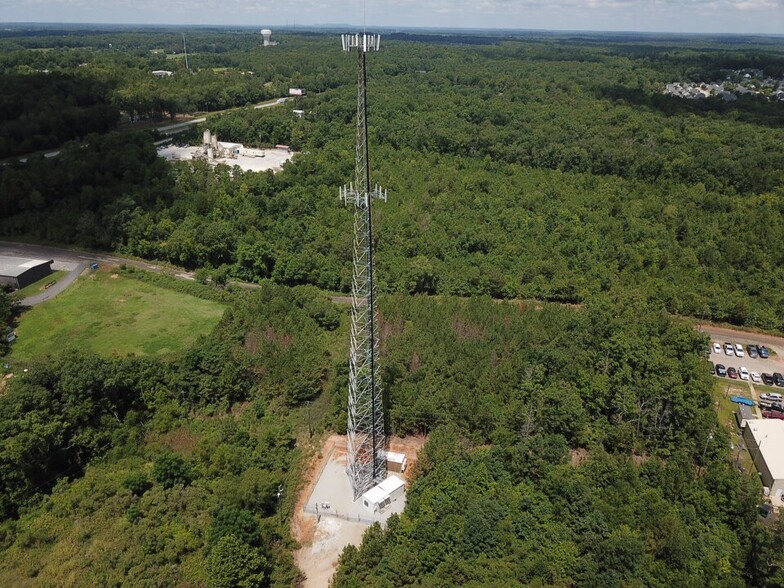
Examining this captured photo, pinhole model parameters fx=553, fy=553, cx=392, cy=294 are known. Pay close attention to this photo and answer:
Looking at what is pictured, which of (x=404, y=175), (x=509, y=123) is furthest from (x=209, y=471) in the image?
(x=509, y=123)

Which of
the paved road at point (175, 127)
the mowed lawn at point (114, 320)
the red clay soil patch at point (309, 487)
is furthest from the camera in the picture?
the paved road at point (175, 127)

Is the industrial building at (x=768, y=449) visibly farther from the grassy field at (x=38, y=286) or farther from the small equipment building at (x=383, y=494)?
the grassy field at (x=38, y=286)

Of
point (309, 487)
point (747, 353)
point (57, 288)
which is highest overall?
point (57, 288)

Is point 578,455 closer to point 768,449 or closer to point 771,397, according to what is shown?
point 768,449

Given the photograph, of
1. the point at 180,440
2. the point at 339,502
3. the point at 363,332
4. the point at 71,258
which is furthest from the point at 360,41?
the point at 71,258

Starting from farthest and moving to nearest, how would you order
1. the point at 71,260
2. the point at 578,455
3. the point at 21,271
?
the point at 71,260
the point at 21,271
the point at 578,455

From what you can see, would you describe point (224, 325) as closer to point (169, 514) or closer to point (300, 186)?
point (169, 514)

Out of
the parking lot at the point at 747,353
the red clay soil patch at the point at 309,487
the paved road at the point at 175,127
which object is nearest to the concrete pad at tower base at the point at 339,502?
the red clay soil patch at the point at 309,487
